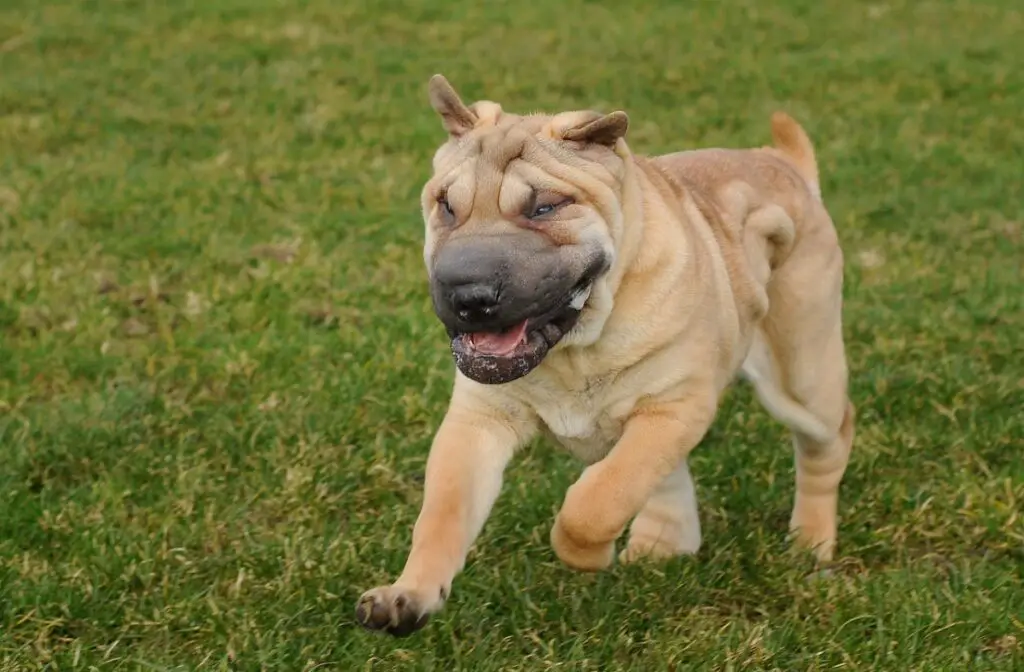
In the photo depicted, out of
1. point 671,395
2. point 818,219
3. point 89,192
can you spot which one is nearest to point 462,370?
point 671,395

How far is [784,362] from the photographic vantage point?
4.77 m

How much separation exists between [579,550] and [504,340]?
0.67 metres

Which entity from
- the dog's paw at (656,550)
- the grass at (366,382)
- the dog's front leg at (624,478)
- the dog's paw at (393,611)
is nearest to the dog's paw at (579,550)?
the dog's front leg at (624,478)

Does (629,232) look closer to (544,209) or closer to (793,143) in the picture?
(544,209)

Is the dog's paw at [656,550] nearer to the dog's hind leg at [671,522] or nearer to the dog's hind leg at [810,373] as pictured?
the dog's hind leg at [671,522]

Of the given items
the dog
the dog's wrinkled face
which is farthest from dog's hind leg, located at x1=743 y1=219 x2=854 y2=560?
the dog's wrinkled face

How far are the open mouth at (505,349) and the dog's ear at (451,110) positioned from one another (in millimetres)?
677

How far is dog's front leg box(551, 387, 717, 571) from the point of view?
12.4 feet

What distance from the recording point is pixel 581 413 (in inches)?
158

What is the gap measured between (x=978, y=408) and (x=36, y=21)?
9869 millimetres

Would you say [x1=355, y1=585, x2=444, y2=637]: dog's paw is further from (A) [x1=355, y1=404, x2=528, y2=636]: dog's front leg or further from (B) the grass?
(B) the grass

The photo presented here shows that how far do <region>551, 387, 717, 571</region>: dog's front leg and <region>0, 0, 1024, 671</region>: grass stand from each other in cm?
41

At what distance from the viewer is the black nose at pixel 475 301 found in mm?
3432

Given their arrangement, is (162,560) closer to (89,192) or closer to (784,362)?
(784,362)
